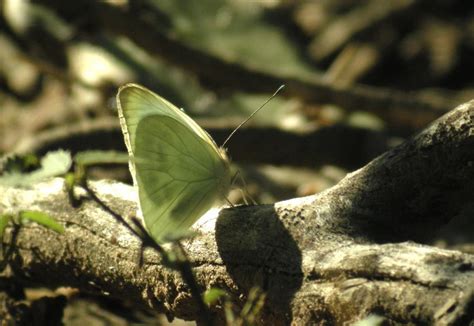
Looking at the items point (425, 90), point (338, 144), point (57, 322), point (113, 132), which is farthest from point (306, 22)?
point (57, 322)

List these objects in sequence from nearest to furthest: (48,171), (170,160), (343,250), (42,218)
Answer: (343,250), (48,171), (42,218), (170,160)

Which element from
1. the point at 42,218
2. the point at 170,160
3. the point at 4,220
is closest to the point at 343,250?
the point at 170,160

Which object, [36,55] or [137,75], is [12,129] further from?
[137,75]

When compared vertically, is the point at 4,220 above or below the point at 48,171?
below

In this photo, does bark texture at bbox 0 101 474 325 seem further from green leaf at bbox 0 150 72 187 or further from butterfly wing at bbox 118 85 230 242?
green leaf at bbox 0 150 72 187

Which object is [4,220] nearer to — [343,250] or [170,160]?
[170,160]

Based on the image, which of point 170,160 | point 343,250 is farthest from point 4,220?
point 343,250

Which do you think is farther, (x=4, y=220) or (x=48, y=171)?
(x=4, y=220)

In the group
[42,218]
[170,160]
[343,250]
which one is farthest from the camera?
[170,160]
